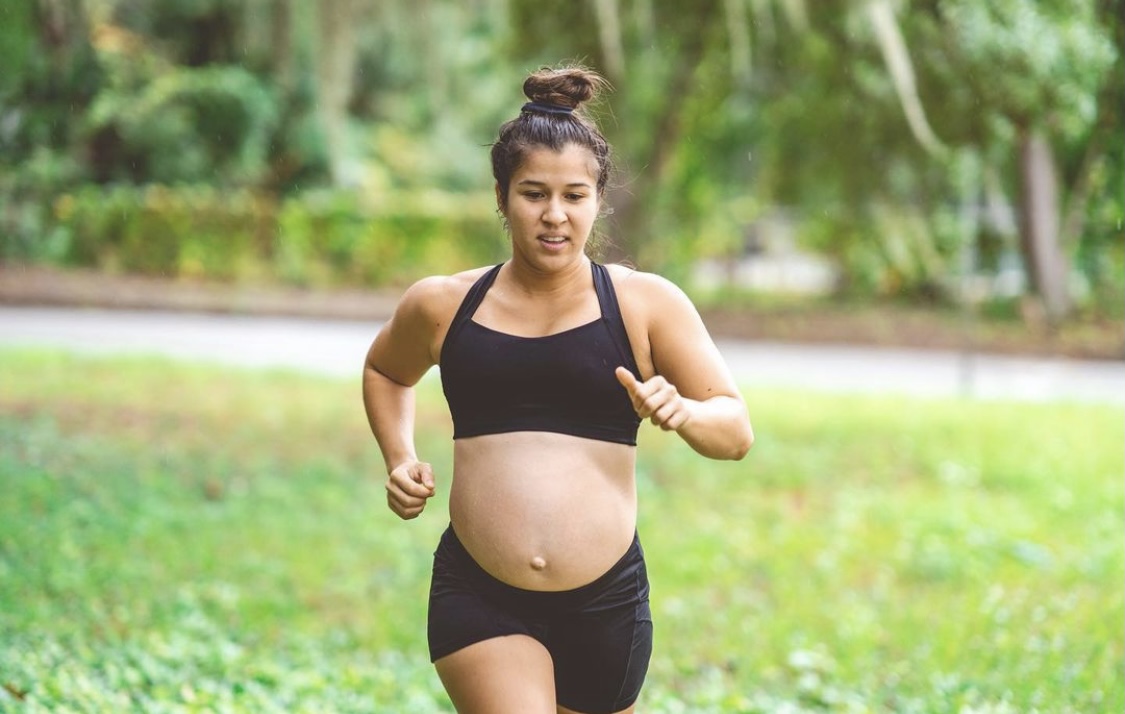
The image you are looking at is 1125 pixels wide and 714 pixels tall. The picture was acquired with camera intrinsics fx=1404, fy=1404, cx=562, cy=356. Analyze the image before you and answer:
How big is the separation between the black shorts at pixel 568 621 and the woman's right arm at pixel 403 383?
156 mm

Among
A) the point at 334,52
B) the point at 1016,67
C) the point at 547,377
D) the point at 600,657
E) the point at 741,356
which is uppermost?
the point at 334,52

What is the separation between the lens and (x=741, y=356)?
15484 millimetres

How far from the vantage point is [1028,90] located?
35.7ft

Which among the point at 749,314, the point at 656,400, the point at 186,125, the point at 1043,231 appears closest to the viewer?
the point at 656,400

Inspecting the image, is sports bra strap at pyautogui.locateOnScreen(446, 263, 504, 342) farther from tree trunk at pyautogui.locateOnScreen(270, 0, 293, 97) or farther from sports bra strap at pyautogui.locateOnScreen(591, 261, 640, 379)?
tree trunk at pyautogui.locateOnScreen(270, 0, 293, 97)

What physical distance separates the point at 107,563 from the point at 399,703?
2.20 metres

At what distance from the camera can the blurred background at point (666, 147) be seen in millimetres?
10273

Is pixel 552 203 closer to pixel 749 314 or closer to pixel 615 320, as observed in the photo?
pixel 615 320

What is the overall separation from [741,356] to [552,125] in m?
13.0

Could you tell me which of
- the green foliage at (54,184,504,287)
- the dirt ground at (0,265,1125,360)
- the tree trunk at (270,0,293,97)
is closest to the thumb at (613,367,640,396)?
the tree trunk at (270,0,293,97)

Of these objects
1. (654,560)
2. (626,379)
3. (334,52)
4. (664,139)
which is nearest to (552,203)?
(626,379)

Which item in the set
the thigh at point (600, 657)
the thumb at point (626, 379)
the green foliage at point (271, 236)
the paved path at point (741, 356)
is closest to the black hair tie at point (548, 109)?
the thumb at point (626, 379)

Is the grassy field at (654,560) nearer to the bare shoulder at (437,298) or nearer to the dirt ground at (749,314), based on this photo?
the bare shoulder at (437,298)

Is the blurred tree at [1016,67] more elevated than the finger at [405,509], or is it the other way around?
the blurred tree at [1016,67]
